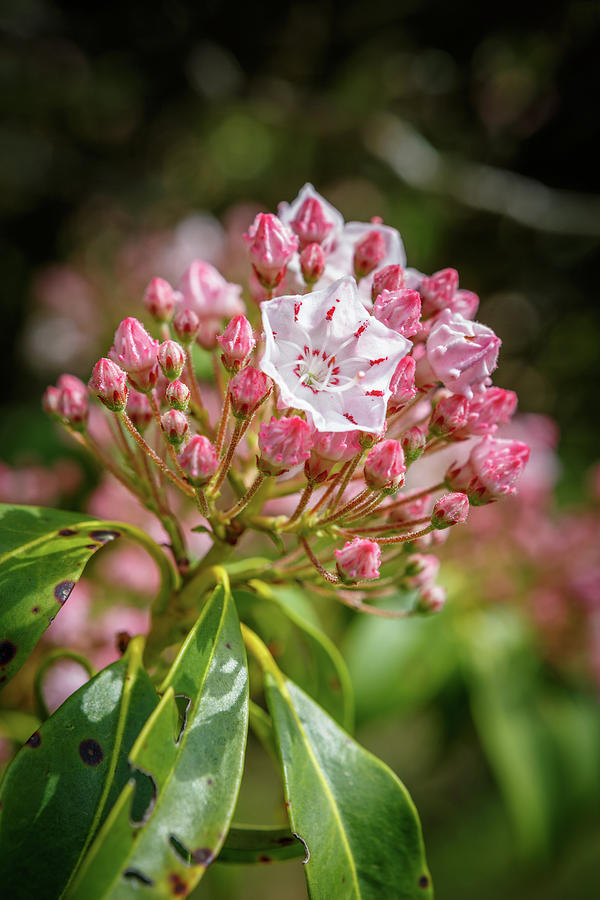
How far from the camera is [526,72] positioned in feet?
9.58

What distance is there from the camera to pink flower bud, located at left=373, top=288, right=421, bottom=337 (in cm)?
87

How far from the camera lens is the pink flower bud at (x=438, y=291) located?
1.00 metres

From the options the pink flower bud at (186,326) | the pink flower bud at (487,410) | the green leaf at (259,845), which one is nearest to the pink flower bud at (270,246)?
the pink flower bud at (186,326)

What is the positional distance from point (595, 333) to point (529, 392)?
1.20 feet

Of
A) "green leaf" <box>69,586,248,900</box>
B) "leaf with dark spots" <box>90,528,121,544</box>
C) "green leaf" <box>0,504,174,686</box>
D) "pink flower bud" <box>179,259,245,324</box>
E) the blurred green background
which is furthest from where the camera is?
the blurred green background

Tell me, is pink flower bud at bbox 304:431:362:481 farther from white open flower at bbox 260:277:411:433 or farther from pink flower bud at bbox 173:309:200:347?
pink flower bud at bbox 173:309:200:347

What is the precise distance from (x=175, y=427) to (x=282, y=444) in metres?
0.14

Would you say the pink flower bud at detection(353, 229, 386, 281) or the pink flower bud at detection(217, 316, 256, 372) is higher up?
the pink flower bud at detection(353, 229, 386, 281)

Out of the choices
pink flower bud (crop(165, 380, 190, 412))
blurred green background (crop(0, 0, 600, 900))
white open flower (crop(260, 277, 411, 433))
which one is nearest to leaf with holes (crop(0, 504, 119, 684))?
pink flower bud (crop(165, 380, 190, 412))

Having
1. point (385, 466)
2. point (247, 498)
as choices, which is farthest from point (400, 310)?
point (247, 498)

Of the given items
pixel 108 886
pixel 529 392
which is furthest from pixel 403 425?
pixel 529 392

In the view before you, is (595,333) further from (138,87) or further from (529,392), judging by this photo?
(138,87)

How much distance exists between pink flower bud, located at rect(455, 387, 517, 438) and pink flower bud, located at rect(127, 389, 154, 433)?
17.3 inches

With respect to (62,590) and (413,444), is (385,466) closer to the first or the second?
(413,444)
